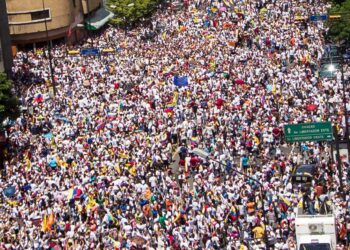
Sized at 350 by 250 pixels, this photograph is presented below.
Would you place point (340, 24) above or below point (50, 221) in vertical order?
above

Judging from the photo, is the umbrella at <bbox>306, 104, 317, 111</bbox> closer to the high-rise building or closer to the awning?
the high-rise building

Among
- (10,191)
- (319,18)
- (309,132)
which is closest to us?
(309,132)

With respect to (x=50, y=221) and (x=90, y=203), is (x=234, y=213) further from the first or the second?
(x=50, y=221)

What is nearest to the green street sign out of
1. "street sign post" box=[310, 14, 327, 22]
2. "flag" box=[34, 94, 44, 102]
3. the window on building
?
"flag" box=[34, 94, 44, 102]

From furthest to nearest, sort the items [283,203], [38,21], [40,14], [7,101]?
[40,14] < [38,21] < [7,101] < [283,203]

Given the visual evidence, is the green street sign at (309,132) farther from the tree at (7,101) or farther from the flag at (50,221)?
the tree at (7,101)

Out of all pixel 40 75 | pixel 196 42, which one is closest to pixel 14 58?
pixel 40 75

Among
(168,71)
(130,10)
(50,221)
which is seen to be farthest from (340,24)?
(50,221)
